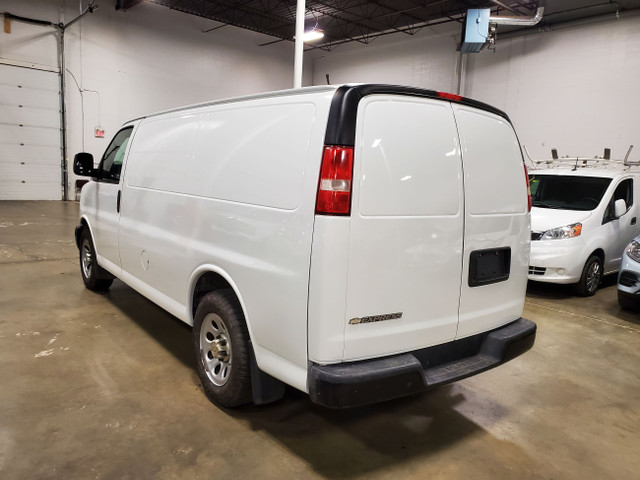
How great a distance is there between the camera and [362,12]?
14094mm

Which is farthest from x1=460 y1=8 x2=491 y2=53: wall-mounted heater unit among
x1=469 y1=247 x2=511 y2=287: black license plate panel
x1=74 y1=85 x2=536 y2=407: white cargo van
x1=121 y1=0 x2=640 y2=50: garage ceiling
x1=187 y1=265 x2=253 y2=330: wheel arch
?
x1=187 y1=265 x2=253 y2=330: wheel arch

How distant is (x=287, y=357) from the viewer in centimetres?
210

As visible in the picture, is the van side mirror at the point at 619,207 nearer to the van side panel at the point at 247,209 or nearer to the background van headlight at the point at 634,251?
the background van headlight at the point at 634,251

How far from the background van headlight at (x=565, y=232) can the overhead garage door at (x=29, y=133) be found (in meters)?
13.5

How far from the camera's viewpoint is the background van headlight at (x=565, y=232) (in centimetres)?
547

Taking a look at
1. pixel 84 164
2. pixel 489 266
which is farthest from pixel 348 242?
pixel 84 164

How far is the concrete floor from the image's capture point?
218 cm

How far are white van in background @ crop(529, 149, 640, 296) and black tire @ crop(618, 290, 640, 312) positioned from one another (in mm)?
Result: 561

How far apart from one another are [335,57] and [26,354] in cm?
1702

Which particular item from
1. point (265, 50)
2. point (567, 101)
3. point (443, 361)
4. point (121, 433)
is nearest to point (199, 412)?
point (121, 433)

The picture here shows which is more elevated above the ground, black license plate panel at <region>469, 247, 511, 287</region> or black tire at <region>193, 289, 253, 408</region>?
black license plate panel at <region>469, 247, 511, 287</region>

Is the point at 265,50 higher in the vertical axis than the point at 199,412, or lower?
higher

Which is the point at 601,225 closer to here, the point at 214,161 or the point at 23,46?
the point at 214,161

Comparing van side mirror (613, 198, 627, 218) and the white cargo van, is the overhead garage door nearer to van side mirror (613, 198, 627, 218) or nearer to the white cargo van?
the white cargo van
